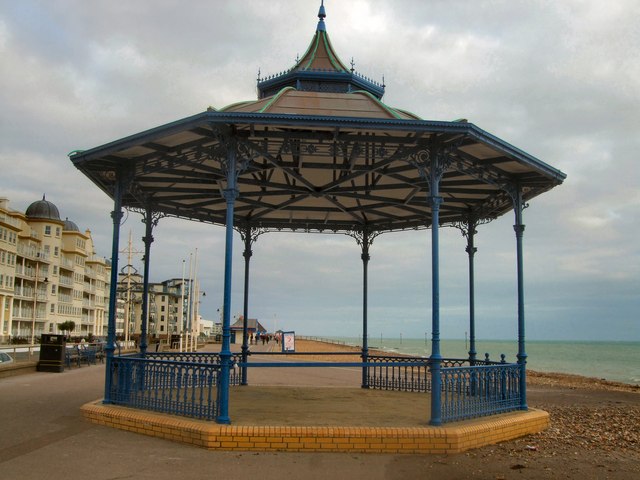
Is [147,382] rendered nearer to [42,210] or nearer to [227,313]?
[227,313]

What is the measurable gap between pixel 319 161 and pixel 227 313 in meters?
5.23

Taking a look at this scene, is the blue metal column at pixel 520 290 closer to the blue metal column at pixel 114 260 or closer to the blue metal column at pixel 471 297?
the blue metal column at pixel 471 297

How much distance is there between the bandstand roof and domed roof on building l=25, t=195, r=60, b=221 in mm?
68026

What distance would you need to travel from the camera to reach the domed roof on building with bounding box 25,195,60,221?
76.8 m

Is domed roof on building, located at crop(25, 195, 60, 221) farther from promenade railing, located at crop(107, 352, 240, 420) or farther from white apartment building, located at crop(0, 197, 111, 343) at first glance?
promenade railing, located at crop(107, 352, 240, 420)

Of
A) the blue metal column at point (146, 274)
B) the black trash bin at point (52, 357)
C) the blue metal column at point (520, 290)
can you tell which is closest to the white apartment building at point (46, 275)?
the black trash bin at point (52, 357)

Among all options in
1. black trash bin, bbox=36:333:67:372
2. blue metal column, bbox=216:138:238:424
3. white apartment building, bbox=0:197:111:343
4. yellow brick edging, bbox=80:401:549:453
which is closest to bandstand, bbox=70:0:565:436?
blue metal column, bbox=216:138:238:424

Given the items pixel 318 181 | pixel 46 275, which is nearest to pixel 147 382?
pixel 318 181

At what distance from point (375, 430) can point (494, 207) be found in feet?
Result: 26.0

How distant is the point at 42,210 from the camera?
77.2m

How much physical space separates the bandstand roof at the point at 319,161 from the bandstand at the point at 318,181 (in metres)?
0.03

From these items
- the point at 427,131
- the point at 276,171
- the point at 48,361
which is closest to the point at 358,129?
the point at 427,131

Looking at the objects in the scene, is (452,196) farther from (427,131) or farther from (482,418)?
(482,418)

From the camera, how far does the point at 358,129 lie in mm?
10305
